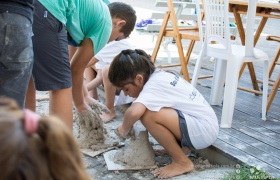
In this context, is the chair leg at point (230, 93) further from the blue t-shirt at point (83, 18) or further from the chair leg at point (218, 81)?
the blue t-shirt at point (83, 18)

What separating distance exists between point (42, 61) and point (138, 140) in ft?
Result: 2.82

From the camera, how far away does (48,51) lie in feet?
5.83

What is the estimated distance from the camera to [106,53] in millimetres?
3141

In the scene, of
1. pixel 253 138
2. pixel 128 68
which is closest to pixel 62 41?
pixel 128 68

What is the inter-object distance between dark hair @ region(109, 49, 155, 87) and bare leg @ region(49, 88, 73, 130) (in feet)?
1.46

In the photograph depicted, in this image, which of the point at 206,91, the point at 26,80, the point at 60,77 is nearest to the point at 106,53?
the point at 206,91

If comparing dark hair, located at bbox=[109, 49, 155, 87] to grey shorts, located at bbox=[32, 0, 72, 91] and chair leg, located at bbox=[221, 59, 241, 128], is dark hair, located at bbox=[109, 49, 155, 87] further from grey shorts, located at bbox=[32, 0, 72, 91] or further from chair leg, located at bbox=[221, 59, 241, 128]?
chair leg, located at bbox=[221, 59, 241, 128]

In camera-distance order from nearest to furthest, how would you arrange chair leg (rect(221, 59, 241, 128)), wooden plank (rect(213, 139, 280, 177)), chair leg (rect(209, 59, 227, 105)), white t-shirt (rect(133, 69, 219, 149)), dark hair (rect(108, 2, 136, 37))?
wooden plank (rect(213, 139, 280, 177)), white t-shirt (rect(133, 69, 219, 149)), dark hair (rect(108, 2, 136, 37)), chair leg (rect(221, 59, 241, 128)), chair leg (rect(209, 59, 227, 105))

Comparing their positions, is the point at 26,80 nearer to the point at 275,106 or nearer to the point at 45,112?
the point at 45,112

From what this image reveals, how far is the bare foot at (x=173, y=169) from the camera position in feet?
7.34

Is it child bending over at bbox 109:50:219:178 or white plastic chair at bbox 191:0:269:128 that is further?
white plastic chair at bbox 191:0:269:128

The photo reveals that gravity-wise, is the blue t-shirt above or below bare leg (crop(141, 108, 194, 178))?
above

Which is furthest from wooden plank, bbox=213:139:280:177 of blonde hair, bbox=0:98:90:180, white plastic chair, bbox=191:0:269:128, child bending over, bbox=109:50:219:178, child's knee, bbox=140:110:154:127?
blonde hair, bbox=0:98:90:180

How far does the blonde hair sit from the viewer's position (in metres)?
0.70
